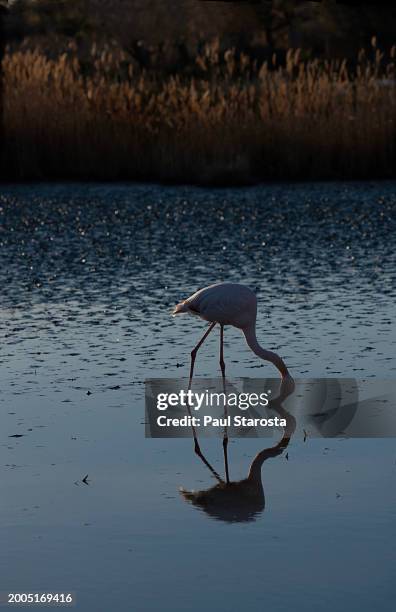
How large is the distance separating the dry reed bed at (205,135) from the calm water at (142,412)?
2.43 m

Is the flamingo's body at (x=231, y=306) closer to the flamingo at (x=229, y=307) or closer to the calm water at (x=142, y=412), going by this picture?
the flamingo at (x=229, y=307)

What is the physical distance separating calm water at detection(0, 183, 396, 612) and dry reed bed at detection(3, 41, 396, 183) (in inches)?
95.8

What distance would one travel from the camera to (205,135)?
56.1 feet

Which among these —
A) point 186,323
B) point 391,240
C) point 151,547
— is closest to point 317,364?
point 186,323

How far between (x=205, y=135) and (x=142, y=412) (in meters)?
10.9

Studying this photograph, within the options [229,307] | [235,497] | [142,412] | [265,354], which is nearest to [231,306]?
[229,307]

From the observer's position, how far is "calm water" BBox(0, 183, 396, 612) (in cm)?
430

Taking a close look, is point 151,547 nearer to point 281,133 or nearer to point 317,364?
point 317,364

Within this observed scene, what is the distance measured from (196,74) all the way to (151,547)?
93.8 ft

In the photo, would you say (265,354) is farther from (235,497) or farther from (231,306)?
(235,497)

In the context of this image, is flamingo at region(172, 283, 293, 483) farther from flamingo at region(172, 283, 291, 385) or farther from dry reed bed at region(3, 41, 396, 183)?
dry reed bed at region(3, 41, 396, 183)

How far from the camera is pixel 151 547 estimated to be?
4559mm

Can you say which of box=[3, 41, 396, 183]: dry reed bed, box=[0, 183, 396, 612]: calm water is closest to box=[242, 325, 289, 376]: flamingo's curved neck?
box=[0, 183, 396, 612]: calm water

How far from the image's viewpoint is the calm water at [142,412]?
4297 millimetres
